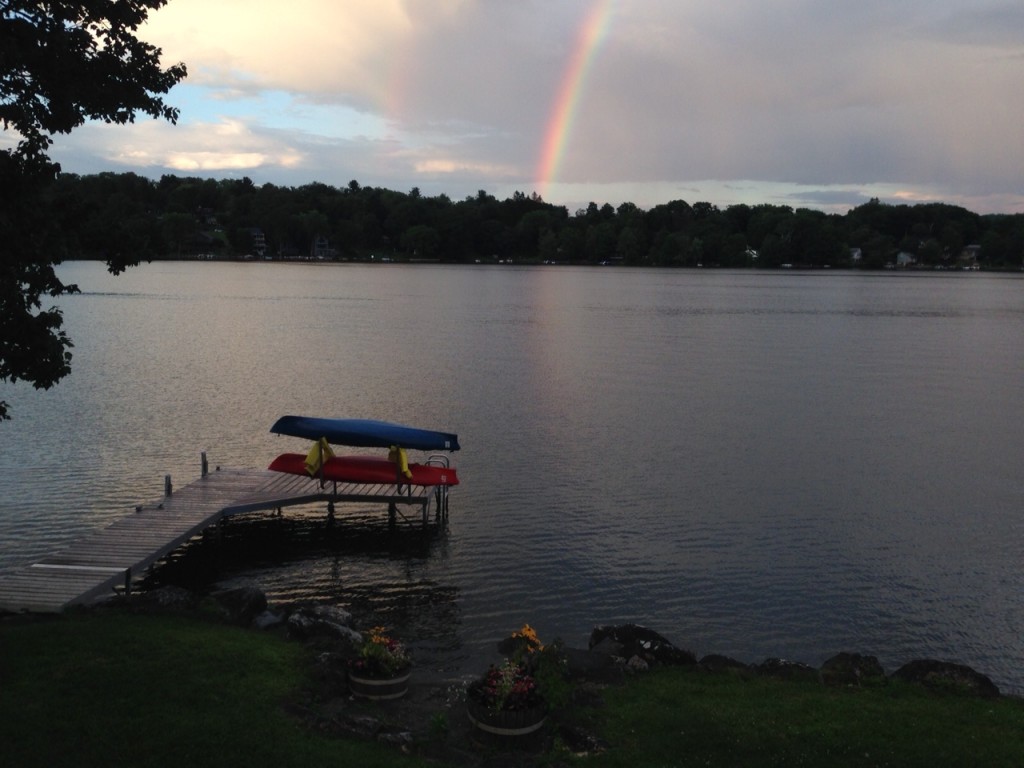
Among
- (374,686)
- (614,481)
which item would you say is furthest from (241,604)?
(614,481)

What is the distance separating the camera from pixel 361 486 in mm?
29688

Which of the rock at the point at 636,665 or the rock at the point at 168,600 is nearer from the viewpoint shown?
the rock at the point at 636,665

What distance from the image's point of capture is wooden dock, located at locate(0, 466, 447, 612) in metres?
19.2

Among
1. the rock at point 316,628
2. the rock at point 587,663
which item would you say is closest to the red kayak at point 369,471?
the rock at point 316,628

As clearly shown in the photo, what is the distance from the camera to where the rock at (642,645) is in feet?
55.9

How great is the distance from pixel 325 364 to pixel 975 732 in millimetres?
55881

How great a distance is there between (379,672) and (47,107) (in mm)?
10617

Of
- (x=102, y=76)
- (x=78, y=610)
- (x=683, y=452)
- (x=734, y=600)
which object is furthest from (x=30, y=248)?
(x=683, y=452)

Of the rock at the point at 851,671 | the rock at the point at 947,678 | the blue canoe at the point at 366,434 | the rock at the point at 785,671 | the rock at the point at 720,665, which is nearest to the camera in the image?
the rock at the point at 947,678

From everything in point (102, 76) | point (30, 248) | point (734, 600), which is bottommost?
point (734, 600)

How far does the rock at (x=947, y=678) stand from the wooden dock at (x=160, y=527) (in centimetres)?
1573

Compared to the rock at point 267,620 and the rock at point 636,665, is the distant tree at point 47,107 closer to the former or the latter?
the rock at point 267,620

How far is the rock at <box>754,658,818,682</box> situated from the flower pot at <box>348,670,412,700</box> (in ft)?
22.7

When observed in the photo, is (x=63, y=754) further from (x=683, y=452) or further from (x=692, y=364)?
(x=692, y=364)
